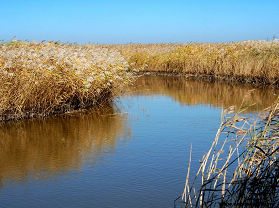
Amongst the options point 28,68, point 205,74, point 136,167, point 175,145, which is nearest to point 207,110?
point 175,145

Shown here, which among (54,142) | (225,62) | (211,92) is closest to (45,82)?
(54,142)

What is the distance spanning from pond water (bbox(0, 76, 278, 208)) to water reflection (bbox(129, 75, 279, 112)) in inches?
18.3

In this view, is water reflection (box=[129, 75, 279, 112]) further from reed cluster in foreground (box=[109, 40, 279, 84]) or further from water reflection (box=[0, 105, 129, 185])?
water reflection (box=[0, 105, 129, 185])

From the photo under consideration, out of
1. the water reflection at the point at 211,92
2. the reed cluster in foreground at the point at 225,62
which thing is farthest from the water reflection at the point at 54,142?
the reed cluster in foreground at the point at 225,62

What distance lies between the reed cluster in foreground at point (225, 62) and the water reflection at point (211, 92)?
3.17 ft

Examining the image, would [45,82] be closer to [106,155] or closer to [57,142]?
[57,142]

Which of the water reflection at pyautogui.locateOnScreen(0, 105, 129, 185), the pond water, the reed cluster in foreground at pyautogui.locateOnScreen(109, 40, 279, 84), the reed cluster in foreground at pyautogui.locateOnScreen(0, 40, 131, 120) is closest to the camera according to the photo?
the pond water

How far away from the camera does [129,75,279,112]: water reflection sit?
37.7 feet

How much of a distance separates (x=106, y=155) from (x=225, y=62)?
1251 centimetres

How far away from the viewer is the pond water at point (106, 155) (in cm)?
452

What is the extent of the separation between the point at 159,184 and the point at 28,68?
442cm

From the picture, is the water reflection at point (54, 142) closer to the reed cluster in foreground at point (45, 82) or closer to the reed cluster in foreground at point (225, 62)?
the reed cluster in foreground at point (45, 82)

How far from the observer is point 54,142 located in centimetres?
698

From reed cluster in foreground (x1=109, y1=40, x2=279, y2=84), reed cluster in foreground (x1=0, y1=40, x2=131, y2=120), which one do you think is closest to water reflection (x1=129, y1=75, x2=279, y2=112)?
reed cluster in foreground (x1=109, y1=40, x2=279, y2=84)
